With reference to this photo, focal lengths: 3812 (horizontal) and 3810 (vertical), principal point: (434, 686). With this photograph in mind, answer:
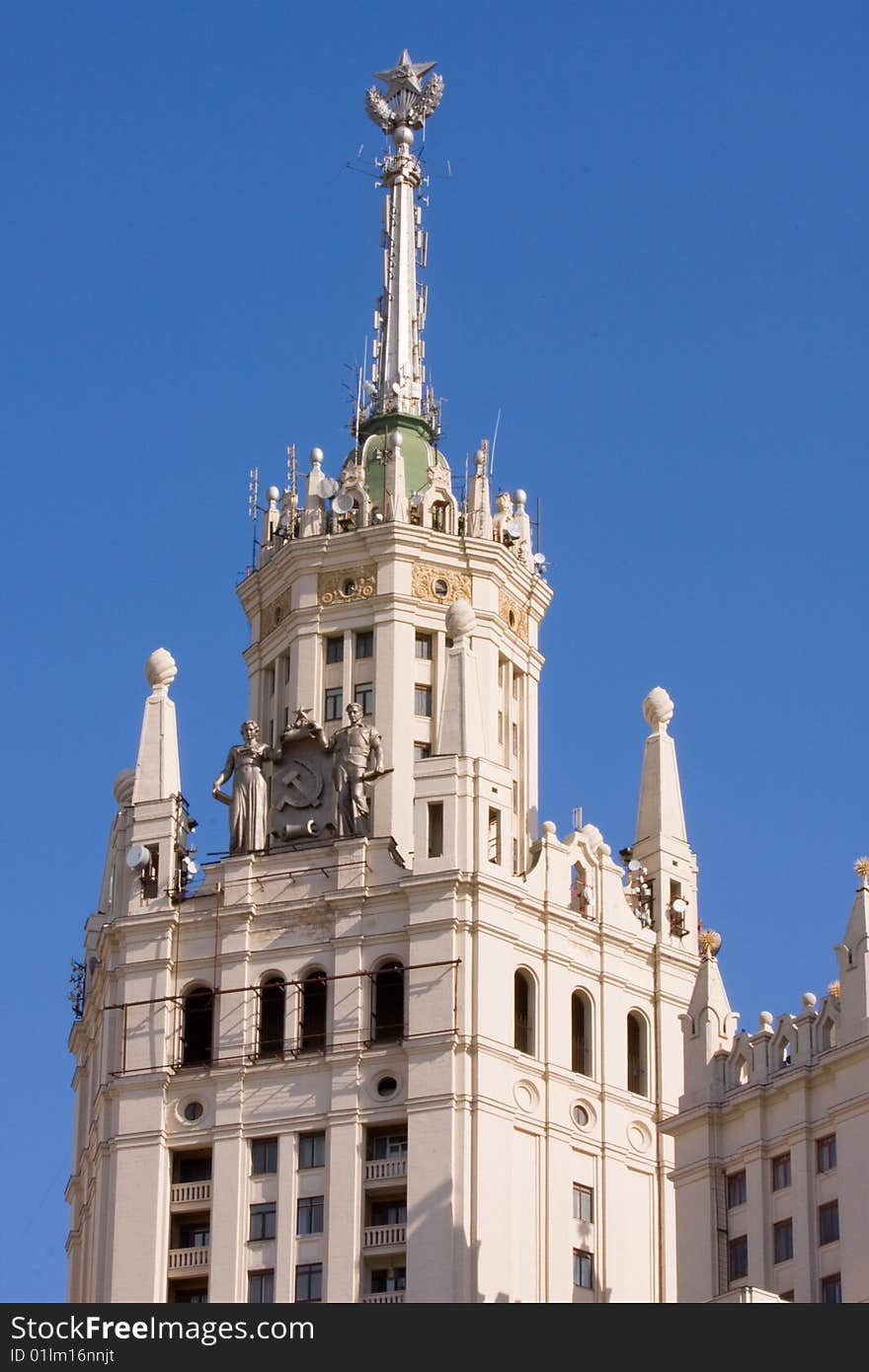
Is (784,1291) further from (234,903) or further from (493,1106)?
(234,903)

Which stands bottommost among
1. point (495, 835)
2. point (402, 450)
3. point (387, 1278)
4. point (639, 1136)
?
point (387, 1278)

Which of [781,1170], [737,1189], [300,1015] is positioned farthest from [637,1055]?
[781,1170]

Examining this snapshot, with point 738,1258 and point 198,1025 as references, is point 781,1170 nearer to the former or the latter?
point 738,1258

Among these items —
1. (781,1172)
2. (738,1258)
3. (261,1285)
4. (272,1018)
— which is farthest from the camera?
(272,1018)

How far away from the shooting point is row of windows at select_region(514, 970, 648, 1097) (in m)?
123

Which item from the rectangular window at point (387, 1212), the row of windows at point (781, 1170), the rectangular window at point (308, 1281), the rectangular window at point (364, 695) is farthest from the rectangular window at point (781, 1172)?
the rectangular window at point (364, 695)

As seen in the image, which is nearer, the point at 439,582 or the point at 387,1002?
the point at 387,1002

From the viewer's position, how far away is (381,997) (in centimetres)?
12300

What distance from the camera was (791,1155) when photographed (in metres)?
100

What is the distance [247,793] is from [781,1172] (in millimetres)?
32845

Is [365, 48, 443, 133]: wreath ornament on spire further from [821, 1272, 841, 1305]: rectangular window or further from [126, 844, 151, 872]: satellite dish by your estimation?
[821, 1272, 841, 1305]: rectangular window
